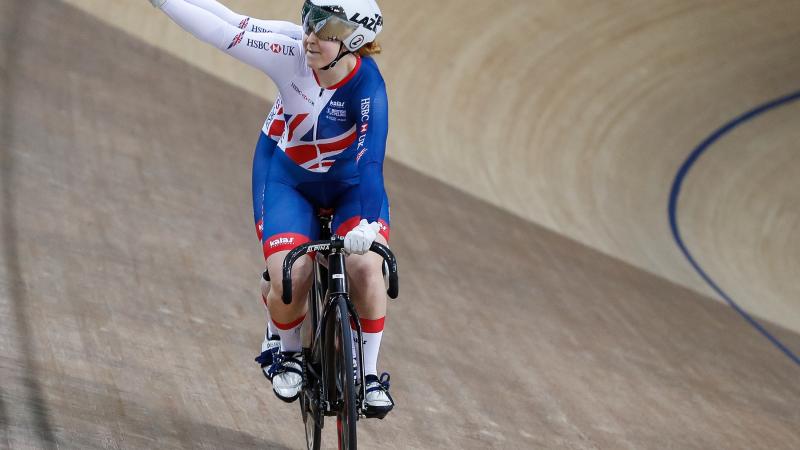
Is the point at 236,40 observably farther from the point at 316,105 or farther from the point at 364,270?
the point at 364,270

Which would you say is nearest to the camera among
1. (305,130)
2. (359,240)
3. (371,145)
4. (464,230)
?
(359,240)

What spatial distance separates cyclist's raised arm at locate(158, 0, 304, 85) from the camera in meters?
3.11

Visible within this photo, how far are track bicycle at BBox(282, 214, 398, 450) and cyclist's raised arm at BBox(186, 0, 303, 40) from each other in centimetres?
65

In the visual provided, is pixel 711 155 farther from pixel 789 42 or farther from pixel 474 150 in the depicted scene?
pixel 474 150

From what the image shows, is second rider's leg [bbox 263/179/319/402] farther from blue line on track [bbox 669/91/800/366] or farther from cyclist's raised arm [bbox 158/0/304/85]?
blue line on track [bbox 669/91/800/366]

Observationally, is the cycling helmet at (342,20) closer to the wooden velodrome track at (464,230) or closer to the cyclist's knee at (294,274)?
the cyclist's knee at (294,274)

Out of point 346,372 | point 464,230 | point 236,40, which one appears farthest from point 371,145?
point 464,230

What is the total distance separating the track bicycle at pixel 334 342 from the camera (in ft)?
9.66

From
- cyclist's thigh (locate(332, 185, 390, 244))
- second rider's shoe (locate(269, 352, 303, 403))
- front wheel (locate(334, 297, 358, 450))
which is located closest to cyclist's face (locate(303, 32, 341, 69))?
cyclist's thigh (locate(332, 185, 390, 244))

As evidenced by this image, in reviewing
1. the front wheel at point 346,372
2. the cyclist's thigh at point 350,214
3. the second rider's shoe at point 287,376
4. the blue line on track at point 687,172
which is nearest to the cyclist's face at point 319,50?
the cyclist's thigh at point 350,214

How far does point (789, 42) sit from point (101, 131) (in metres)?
6.79

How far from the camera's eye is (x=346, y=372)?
2.98 metres

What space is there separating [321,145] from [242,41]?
0.39 m

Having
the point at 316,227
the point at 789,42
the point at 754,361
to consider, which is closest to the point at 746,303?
the point at 754,361
